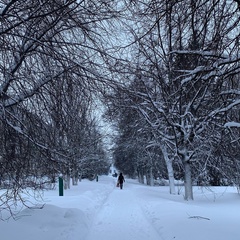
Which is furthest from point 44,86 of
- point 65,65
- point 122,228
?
point 122,228

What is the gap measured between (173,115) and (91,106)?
7.93 m

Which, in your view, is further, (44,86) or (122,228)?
(122,228)

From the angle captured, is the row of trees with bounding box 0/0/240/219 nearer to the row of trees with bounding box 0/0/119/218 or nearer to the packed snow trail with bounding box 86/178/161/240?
the row of trees with bounding box 0/0/119/218

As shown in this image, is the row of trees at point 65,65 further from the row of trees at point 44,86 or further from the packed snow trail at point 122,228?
the packed snow trail at point 122,228

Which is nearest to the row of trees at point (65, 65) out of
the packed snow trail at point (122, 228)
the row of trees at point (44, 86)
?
the row of trees at point (44, 86)

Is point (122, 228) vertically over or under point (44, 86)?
under

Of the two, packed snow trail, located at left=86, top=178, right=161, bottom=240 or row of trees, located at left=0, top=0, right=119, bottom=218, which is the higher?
row of trees, located at left=0, top=0, right=119, bottom=218

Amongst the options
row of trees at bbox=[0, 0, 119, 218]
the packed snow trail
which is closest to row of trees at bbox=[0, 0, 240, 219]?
row of trees at bbox=[0, 0, 119, 218]

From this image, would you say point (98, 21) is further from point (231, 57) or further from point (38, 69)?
point (231, 57)

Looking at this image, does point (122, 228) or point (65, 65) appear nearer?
point (65, 65)

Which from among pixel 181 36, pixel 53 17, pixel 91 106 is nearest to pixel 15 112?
pixel 91 106

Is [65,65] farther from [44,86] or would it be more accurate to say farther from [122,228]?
[122,228]

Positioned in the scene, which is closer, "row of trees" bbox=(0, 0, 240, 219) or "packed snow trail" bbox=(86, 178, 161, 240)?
"row of trees" bbox=(0, 0, 240, 219)

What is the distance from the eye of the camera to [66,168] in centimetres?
802
